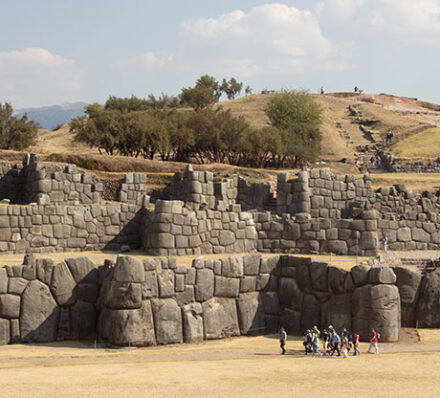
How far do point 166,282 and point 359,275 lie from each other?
5.56 meters

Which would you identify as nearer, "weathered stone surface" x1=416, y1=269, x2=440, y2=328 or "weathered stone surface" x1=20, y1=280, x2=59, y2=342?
"weathered stone surface" x1=20, y1=280, x2=59, y2=342

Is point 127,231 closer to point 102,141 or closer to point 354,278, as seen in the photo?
point 354,278

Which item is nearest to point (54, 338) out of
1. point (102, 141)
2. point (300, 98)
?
point (102, 141)

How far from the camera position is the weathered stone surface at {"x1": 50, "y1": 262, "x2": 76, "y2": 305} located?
67.9 ft

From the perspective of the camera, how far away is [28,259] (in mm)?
20500

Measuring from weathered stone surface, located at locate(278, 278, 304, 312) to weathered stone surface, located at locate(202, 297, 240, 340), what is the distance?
5.54 feet

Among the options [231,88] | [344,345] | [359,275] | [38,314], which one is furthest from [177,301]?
[231,88]

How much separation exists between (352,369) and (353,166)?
4152 cm

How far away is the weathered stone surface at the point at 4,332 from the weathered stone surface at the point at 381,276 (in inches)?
399

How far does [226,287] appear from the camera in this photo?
22.4 metres

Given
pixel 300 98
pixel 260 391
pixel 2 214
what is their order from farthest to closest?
pixel 300 98, pixel 2 214, pixel 260 391

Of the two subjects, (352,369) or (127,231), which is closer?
(352,369)

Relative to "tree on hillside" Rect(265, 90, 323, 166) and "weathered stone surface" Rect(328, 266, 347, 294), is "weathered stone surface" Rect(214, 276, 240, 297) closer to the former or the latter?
"weathered stone surface" Rect(328, 266, 347, 294)

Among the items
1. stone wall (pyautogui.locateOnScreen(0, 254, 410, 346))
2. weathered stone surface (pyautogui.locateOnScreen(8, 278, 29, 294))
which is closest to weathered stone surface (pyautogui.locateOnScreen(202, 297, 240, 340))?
stone wall (pyautogui.locateOnScreen(0, 254, 410, 346))
